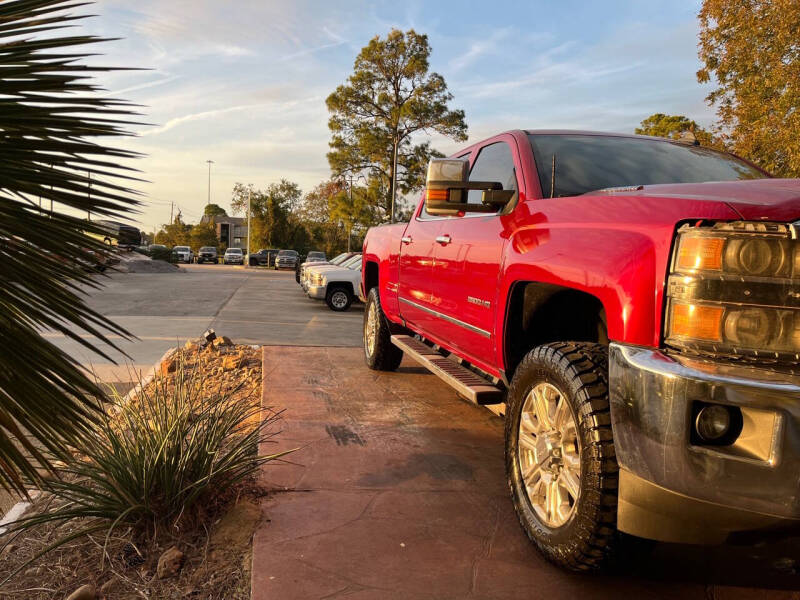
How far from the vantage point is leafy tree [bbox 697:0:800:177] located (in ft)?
41.9

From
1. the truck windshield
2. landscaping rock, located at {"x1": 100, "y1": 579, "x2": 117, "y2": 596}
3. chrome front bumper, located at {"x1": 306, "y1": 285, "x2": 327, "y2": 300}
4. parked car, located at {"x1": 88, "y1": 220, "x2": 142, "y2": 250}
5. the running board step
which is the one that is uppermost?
the truck windshield

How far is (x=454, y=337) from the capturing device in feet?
14.0

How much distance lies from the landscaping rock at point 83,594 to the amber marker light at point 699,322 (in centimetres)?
223

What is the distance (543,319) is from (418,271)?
6.03 feet

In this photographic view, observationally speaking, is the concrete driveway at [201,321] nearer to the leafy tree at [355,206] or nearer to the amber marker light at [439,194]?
the amber marker light at [439,194]

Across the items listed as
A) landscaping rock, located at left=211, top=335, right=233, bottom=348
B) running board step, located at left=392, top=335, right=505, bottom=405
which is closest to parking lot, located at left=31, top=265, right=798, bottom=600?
running board step, located at left=392, top=335, right=505, bottom=405

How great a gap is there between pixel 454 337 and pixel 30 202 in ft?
9.83

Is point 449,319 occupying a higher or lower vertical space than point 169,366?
higher

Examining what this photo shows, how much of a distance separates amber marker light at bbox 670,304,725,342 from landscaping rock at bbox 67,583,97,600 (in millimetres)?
2230

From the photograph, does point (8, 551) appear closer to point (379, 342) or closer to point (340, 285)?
point (379, 342)

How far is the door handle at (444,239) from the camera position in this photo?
171 inches

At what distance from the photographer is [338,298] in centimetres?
1518

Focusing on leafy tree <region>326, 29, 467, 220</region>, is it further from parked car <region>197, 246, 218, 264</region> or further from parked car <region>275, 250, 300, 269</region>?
parked car <region>197, 246, 218, 264</region>

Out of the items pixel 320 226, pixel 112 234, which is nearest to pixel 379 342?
pixel 112 234
